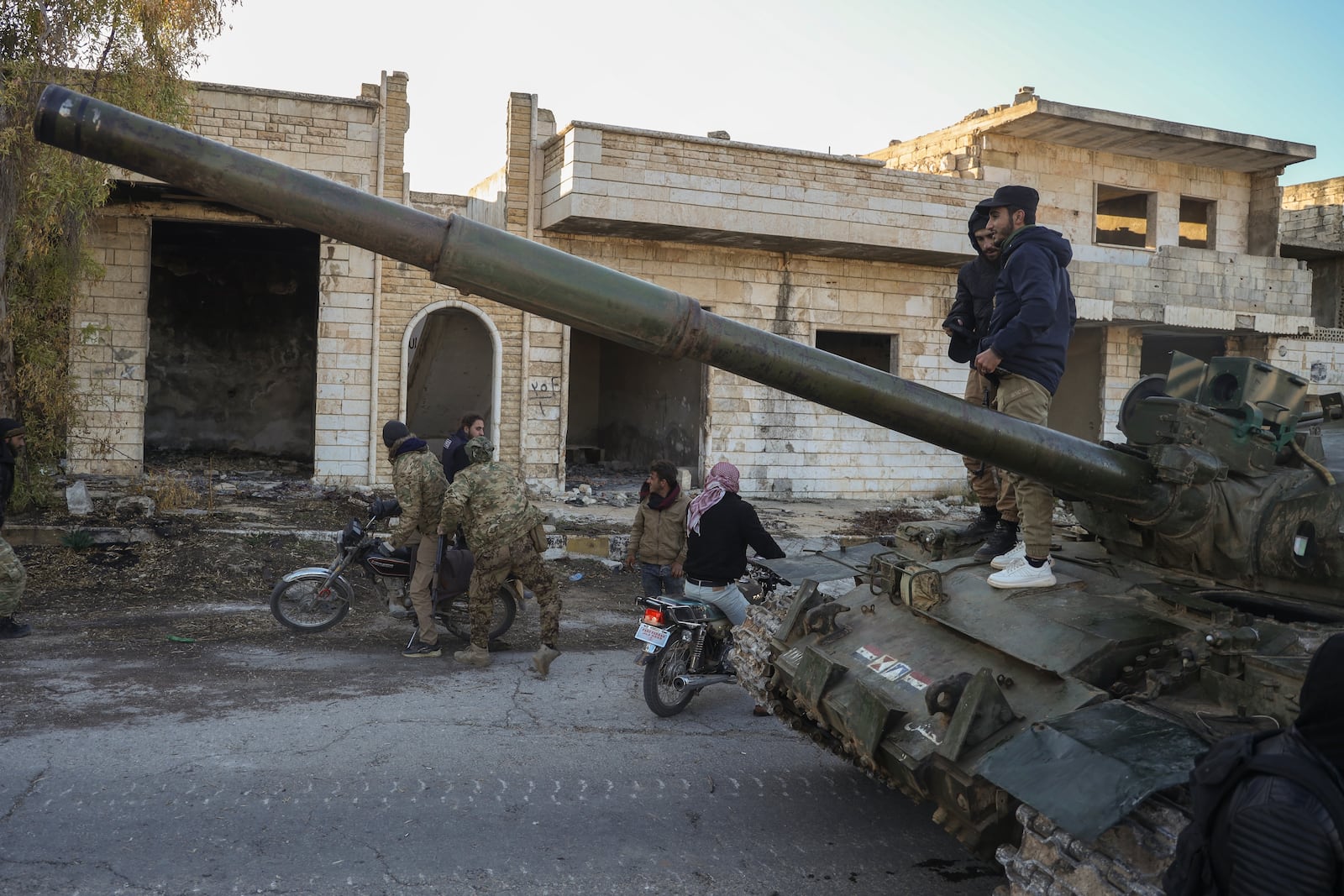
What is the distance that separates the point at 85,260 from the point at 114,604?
4.35 m

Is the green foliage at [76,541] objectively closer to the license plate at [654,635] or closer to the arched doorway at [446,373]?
the license plate at [654,635]

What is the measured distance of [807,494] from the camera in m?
16.4

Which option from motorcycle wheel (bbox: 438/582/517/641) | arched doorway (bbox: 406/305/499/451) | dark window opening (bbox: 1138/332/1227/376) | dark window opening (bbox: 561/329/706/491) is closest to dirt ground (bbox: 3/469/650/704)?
motorcycle wheel (bbox: 438/582/517/641)

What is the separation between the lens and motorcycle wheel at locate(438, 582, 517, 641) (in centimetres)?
790

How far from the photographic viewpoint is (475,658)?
7289 mm

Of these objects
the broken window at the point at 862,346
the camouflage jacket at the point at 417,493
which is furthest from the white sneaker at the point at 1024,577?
the broken window at the point at 862,346

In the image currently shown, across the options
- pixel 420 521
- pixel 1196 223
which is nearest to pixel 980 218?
pixel 420 521

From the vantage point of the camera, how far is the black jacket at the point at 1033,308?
435 cm

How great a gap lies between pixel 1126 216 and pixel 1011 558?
17637 millimetres

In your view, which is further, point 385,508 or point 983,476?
point 385,508

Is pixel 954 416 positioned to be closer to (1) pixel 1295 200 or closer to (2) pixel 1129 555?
(2) pixel 1129 555

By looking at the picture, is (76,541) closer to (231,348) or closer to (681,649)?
(681,649)

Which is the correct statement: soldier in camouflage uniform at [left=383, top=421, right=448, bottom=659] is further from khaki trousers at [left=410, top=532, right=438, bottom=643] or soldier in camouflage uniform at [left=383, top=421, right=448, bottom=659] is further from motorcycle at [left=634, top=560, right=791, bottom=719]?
motorcycle at [left=634, top=560, right=791, bottom=719]

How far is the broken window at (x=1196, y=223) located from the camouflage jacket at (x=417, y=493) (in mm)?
15996
